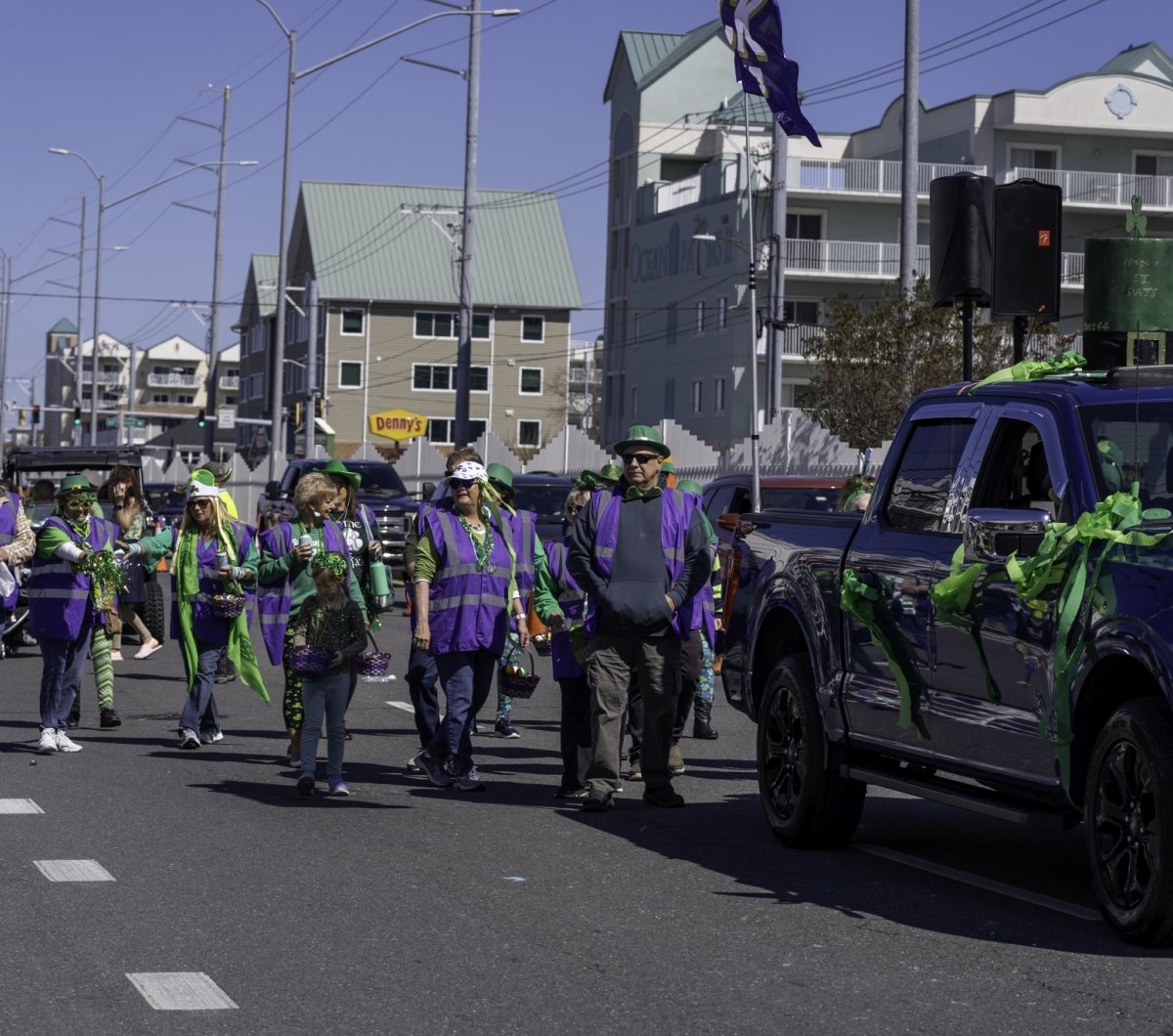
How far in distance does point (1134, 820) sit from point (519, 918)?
2.27 meters

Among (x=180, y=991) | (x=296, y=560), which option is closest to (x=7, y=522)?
(x=296, y=560)

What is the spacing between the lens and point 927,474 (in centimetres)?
948

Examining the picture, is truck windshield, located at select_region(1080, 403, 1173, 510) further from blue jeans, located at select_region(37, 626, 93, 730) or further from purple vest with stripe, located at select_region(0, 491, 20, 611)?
purple vest with stripe, located at select_region(0, 491, 20, 611)

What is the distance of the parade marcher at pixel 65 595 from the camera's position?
13727mm

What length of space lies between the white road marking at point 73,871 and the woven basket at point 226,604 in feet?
16.6

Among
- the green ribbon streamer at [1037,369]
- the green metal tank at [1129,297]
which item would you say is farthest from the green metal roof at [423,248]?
the green ribbon streamer at [1037,369]

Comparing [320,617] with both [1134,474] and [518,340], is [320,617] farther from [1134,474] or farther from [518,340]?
[518,340]

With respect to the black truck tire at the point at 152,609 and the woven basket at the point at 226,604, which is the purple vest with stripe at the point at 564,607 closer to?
the woven basket at the point at 226,604

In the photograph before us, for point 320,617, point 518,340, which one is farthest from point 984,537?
point 518,340

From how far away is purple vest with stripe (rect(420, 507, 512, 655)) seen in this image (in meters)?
11.8

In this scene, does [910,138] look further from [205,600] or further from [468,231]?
[468,231]

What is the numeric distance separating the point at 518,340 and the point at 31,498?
7509 centimetres

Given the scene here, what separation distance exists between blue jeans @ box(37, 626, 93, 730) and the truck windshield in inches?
296

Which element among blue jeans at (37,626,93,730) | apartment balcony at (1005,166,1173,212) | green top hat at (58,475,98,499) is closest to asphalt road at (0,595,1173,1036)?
blue jeans at (37,626,93,730)
